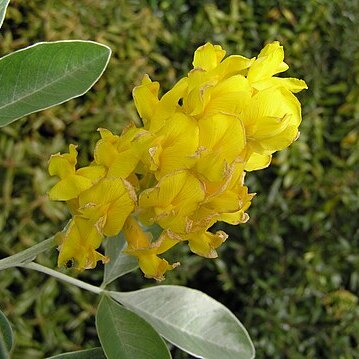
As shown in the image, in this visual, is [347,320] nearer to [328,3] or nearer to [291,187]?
[291,187]

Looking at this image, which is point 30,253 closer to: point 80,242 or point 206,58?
point 80,242

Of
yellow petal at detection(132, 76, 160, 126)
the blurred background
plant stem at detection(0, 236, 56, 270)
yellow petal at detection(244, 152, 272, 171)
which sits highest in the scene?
yellow petal at detection(132, 76, 160, 126)

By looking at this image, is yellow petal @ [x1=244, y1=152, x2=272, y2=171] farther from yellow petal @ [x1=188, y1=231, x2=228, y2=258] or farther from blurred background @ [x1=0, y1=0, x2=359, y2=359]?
blurred background @ [x1=0, y1=0, x2=359, y2=359]

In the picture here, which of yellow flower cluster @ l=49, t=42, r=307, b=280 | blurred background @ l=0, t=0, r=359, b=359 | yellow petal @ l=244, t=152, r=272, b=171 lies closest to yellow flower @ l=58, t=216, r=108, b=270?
yellow flower cluster @ l=49, t=42, r=307, b=280

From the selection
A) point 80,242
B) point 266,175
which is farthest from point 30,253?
point 266,175

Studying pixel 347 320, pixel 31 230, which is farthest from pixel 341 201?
pixel 31 230
